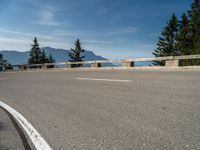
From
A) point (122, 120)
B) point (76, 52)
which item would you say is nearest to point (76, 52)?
point (76, 52)

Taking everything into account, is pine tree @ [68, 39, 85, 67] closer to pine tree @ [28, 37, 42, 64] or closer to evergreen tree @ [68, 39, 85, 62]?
evergreen tree @ [68, 39, 85, 62]

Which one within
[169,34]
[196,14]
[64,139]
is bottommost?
[64,139]

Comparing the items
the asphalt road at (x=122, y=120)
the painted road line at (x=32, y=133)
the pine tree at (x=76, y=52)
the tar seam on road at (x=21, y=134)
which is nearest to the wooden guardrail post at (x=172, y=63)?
the asphalt road at (x=122, y=120)

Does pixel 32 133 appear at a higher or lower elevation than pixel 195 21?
lower

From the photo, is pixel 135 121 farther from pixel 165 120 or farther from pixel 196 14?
pixel 196 14

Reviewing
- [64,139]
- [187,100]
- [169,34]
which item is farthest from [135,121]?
[169,34]

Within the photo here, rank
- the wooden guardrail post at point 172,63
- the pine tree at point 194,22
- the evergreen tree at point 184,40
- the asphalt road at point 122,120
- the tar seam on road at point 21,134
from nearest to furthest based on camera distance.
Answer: the asphalt road at point 122,120, the tar seam on road at point 21,134, the wooden guardrail post at point 172,63, the pine tree at point 194,22, the evergreen tree at point 184,40

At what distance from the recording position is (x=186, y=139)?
2.84 m

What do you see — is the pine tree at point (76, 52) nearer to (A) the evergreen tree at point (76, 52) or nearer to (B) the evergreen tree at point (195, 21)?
(A) the evergreen tree at point (76, 52)

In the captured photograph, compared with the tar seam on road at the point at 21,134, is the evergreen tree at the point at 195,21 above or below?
above

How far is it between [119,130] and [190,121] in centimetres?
129

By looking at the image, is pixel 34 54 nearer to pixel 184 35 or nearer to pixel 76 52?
pixel 76 52

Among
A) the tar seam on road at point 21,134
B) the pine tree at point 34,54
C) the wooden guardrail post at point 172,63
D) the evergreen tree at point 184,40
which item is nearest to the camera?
the tar seam on road at point 21,134

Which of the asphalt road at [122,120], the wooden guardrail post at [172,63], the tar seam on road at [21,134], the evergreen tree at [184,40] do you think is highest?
the evergreen tree at [184,40]
